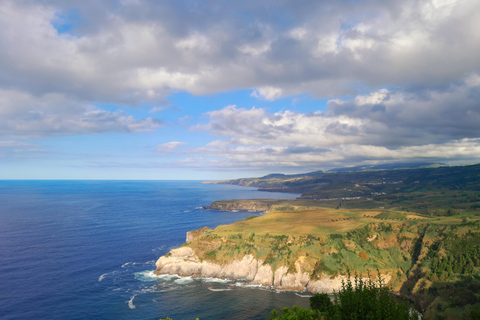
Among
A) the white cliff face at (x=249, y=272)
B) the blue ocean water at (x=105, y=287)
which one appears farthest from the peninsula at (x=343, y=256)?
the blue ocean water at (x=105, y=287)

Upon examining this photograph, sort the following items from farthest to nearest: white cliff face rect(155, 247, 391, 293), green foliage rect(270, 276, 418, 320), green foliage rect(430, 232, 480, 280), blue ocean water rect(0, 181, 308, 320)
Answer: white cliff face rect(155, 247, 391, 293) → green foliage rect(430, 232, 480, 280) → blue ocean water rect(0, 181, 308, 320) → green foliage rect(270, 276, 418, 320)

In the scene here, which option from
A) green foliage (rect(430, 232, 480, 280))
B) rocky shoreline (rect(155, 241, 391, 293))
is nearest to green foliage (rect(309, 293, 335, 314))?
rocky shoreline (rect(155, 241, 391, 293))

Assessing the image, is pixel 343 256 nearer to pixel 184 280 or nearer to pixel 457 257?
pixel 457 257

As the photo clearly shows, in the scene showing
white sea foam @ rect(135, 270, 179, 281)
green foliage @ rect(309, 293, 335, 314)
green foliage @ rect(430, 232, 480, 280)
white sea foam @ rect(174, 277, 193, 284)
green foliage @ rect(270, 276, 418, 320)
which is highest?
green foliage @ rect(270, 276, 418, 320)

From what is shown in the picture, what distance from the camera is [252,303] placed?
77.6m

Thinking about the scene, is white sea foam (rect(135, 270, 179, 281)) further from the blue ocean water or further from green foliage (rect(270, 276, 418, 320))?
green foliage (rect(270, 276, 418, 320))

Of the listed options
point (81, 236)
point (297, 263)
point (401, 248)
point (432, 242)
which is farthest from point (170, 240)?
point (432, 242)

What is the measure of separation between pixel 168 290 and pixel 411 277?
248 feet

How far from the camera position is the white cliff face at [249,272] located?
87.8m

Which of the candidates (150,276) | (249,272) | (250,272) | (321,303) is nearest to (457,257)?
(321,303)

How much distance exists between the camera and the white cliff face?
87.8 meters

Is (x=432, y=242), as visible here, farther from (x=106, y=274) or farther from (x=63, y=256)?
(x=63, y=256)

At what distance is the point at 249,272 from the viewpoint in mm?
98188

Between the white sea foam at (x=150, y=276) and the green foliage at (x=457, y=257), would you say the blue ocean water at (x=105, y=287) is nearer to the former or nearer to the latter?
the white sea foam at (x=150, y=276)
